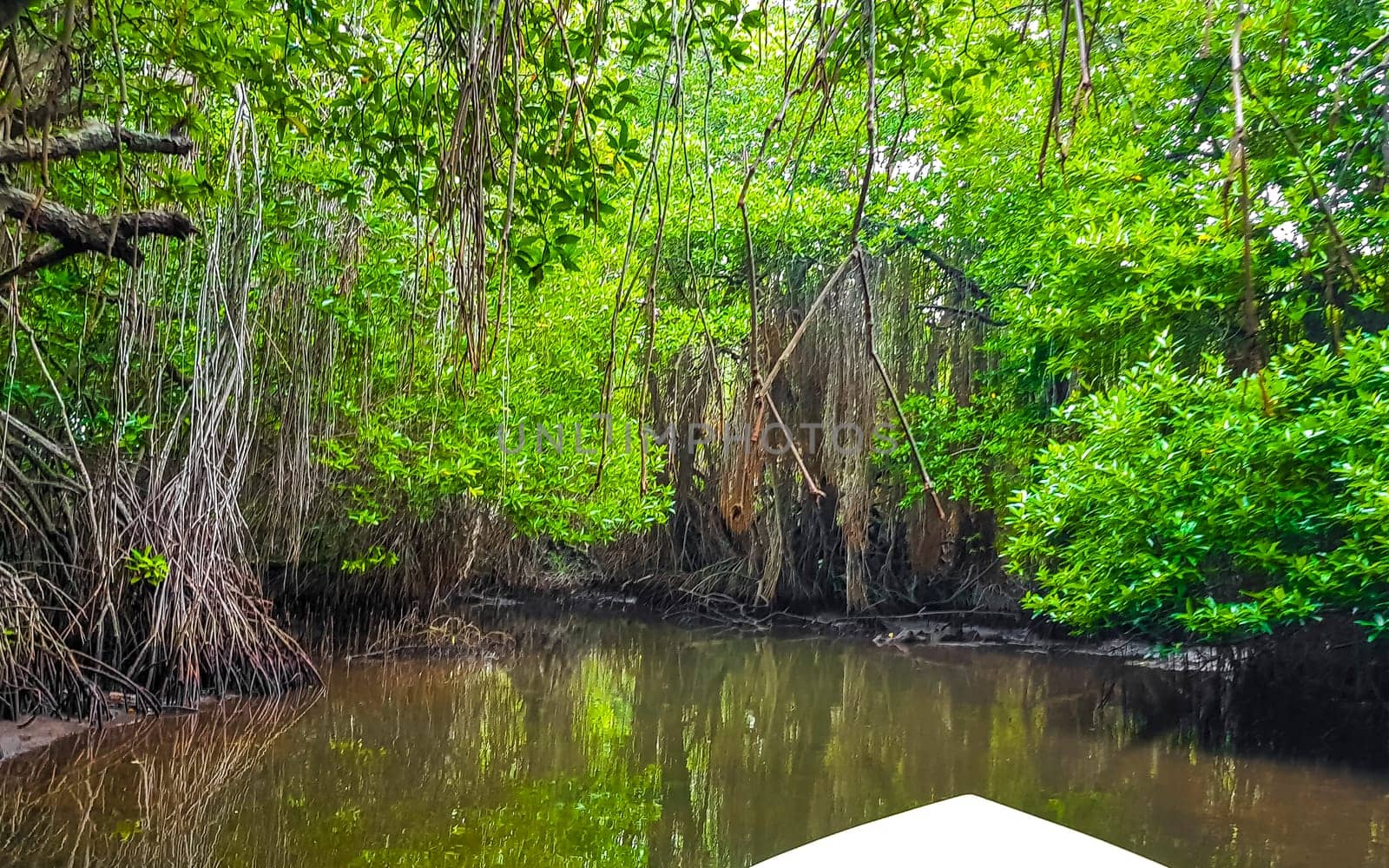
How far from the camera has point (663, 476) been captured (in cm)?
1027

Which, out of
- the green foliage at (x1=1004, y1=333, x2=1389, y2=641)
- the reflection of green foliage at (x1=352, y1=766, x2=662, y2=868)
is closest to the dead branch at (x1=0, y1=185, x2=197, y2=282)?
the reflection of green foliage at (x1=352, y1=766, x2=662, y2=868)

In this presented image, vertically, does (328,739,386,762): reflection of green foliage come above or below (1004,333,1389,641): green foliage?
below

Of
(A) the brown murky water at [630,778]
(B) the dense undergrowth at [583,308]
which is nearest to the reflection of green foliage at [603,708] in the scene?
(A) the brown murky water at [630,778]

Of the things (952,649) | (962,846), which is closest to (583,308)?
(952,649)

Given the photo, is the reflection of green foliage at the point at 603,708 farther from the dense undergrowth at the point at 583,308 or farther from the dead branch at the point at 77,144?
the dead branch at the point at 77,144

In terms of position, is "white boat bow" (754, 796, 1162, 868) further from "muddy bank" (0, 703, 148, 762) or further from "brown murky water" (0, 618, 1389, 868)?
"muddy bank" (0, 703, 148, 762)

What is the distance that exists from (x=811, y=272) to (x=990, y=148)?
2438 mm

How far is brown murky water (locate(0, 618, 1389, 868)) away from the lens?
3625mm

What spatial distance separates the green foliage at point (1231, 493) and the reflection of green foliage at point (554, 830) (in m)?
2.79

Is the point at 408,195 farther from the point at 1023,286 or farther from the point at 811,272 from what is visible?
the point at 811,272

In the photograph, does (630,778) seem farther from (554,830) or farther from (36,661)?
(36,661)

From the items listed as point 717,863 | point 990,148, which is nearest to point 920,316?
point 990,148

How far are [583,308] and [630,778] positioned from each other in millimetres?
4283

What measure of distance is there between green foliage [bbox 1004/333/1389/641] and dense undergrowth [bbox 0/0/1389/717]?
2cm
